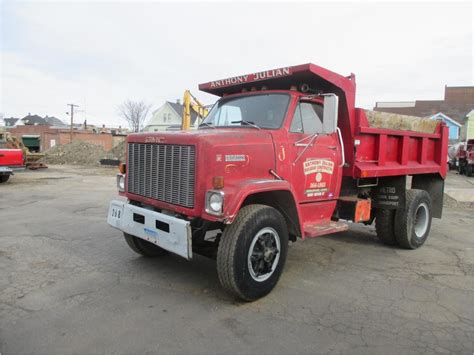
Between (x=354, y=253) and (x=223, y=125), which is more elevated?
(x=223, y=125)

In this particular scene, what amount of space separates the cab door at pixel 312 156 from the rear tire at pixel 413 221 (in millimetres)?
1532

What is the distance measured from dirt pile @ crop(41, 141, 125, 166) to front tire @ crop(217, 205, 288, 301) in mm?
27507

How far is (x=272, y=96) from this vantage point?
4902mm

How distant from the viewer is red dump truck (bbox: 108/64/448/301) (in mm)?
3855

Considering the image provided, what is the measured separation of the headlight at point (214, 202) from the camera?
12.0 feet

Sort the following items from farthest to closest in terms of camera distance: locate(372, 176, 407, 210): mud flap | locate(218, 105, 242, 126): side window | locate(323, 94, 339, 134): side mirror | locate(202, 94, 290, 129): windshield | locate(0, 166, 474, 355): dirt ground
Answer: locate(372, 176, 407, 210): mud flap < locate(218, 105, 242, 126): side window < locate(202, 94, 290, 129): windshield < locate(323, 94, 339, 134): side mirror < locate(0, 166, 474, 355): dirt ground

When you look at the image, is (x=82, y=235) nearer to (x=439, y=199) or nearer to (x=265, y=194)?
(x=265, y=194)

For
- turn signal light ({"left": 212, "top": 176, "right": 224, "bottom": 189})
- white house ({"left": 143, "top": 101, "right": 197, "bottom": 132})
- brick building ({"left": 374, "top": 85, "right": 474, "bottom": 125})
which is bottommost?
turn signal light ({"left": 212, "top": 176, "right": 224, "bottom": 189})

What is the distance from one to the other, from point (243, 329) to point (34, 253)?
367 centimetres

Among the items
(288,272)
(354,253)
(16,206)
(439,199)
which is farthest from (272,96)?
(16,206)

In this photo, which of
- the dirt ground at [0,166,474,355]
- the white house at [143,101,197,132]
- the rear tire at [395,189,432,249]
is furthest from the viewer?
the white house at [143,101,197,132]

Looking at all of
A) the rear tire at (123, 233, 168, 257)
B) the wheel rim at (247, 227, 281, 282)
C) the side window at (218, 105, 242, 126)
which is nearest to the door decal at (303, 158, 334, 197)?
the wheel rim at (247, 227, 281, 282)

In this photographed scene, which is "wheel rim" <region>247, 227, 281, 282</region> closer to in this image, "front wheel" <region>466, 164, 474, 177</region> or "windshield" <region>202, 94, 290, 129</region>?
"windshield" <region>202, 94, 290, 129</region>

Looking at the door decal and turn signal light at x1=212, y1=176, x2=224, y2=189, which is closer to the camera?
turn signal light at x1=212, y1=176, x2=224, y2=189
